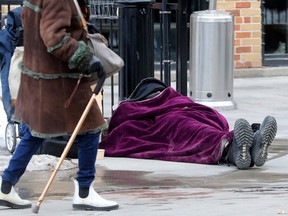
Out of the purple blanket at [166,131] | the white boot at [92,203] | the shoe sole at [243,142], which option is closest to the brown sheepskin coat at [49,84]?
the white boot at [92,203]

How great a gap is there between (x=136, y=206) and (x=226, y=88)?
5.95 metres

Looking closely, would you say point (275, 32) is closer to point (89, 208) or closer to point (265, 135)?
point (265, 135)

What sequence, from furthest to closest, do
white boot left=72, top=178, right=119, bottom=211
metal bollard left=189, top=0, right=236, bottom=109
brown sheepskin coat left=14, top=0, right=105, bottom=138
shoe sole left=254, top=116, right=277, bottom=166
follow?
metal bollard left=189, top=0, right=236, bottom=109
shoe sole left=254, top=116, right=277, bottom=166
white boot left=72, top=178, right=119, bottom=211
brown sheepskin coat left=14, top=0, right=105, bottom=138

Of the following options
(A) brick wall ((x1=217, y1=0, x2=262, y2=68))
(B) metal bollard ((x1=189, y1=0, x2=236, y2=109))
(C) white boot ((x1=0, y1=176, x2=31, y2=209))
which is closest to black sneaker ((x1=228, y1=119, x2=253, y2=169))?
(C) white boot ((x1=0, y1=176, x2=31, y2=209))

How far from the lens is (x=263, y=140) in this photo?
812cm

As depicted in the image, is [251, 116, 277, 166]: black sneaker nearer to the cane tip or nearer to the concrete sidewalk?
the concrete sidewalk

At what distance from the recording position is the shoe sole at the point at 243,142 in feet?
26.8

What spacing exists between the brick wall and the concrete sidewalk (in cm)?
597

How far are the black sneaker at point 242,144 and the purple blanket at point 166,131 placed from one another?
313mm

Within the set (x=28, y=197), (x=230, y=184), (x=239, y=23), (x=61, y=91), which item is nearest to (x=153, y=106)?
(x=230, y=184)

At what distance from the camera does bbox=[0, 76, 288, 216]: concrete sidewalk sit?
637 cm

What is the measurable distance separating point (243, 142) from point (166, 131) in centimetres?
100

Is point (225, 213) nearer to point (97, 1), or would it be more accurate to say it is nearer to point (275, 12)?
point (97, 1)

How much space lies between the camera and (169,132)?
8969 millimetres
